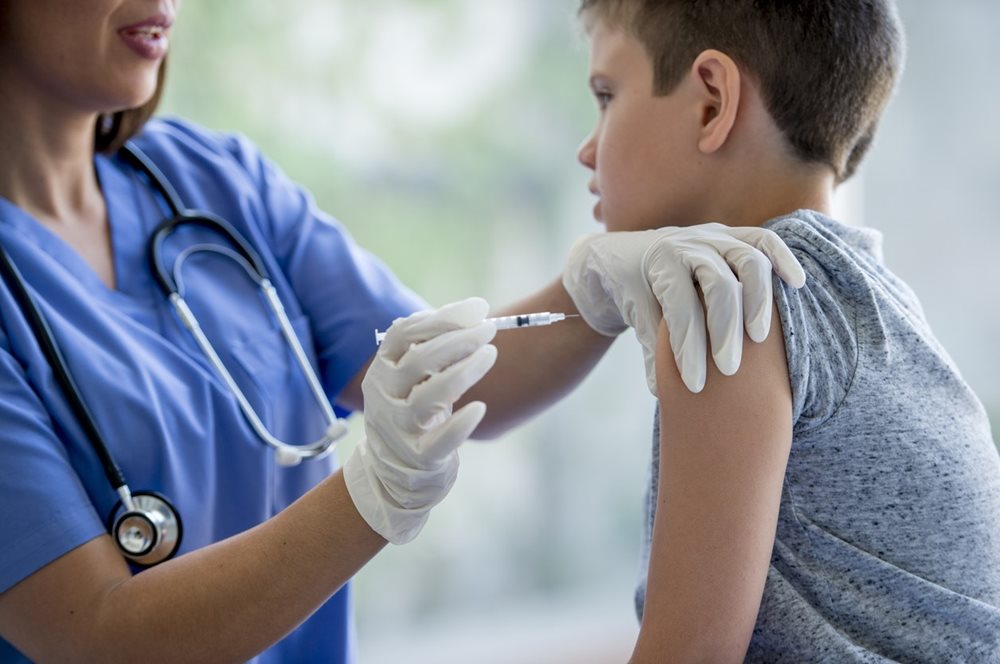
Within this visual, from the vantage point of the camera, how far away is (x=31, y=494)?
1.09 m

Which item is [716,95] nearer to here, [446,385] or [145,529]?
[446,385]

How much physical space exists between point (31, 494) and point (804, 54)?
98cm

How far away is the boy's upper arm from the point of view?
3.20 feet

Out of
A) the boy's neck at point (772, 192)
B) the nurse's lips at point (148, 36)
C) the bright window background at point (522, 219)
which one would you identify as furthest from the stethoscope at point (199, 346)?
the bright window background at point (522, 219)

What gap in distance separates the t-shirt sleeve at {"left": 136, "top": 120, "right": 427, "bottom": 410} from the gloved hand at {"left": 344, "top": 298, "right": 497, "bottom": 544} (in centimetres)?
43

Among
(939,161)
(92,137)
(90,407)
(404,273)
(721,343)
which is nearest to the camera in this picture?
(721,343)

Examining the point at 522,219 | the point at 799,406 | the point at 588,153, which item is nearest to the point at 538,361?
the point at 588,153

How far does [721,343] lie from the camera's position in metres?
0.98

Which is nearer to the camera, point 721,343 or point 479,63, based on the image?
point 721,343

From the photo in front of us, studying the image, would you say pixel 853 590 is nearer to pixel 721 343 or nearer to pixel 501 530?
pixel 721 343

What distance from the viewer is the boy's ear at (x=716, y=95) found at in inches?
45.8

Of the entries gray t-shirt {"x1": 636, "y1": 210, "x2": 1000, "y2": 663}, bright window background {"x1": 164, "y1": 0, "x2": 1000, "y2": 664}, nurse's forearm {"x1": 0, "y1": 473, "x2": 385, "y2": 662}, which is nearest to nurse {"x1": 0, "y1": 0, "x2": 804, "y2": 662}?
nurse's forearm {"x1": 0, "y1": 473, "x2": 385, "y2": 662}

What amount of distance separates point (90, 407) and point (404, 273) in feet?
5.71

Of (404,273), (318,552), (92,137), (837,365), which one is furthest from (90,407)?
(404,273)
